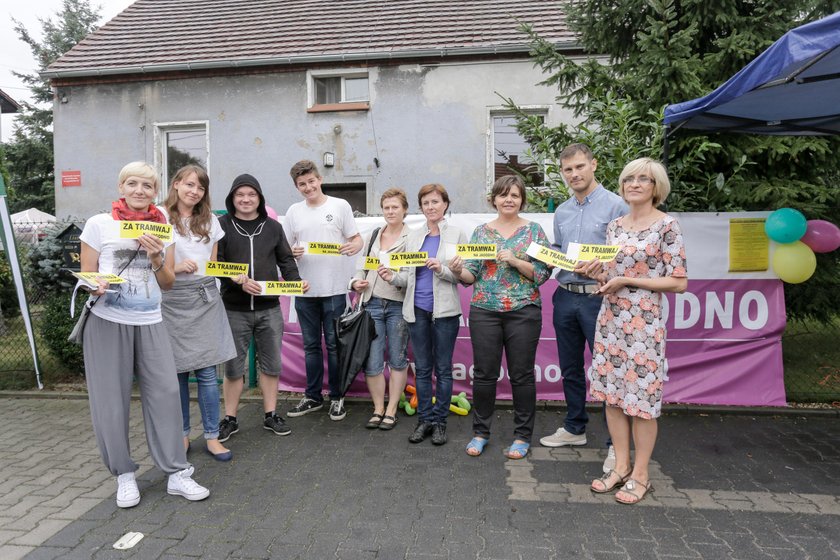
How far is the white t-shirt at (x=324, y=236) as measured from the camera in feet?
15.8

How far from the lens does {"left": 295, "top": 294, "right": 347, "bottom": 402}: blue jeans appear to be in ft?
16.1

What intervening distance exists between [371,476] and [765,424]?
335cm

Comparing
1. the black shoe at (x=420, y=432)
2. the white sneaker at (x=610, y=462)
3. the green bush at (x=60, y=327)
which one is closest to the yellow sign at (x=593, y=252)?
the white sneaker at (x=610, y=462)

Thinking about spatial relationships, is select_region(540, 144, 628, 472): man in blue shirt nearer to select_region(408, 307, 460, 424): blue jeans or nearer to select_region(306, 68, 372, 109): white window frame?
select_region(408, 307, 460, 424): blue jeans

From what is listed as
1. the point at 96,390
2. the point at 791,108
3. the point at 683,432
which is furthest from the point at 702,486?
the point at 96,390

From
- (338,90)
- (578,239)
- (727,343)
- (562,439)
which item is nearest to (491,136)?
(338,90)

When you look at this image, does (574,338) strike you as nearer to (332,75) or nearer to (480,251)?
(480,251)

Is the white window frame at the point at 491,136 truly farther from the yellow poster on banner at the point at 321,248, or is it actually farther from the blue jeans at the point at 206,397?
the blue jeans at the point at 206,397

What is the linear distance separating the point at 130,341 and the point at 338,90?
9103 millimetres

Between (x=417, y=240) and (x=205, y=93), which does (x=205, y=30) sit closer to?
(x=205, y=93)

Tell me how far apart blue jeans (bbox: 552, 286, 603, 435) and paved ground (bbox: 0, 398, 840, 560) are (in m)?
0.28

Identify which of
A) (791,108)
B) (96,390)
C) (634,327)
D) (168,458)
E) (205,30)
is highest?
(205,30)

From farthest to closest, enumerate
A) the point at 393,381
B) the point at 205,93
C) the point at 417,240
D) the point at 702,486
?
the point at 205,93
the point at 393,381
the point at 417,240
the point at 702,486

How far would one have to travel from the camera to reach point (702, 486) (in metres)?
3.63
